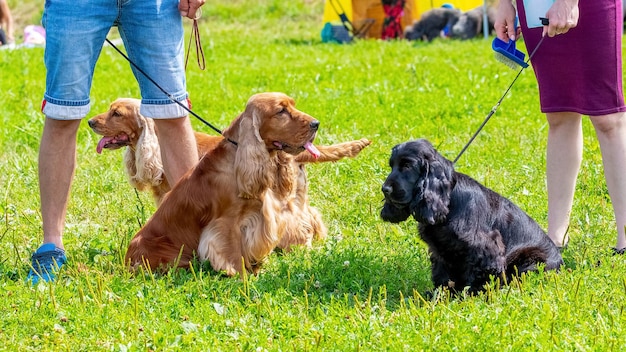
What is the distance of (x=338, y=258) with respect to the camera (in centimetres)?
479

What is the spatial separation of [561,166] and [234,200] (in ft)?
5.73

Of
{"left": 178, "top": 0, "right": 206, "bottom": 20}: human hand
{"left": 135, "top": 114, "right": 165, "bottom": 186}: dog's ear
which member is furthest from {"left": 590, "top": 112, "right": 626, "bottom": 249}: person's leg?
{"left": 135, "top": 114, "right": 165, "bottom": 186}: dog's ear

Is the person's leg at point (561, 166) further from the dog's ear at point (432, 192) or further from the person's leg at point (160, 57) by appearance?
the person's leg at point (160, 57)

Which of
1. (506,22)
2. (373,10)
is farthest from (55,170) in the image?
(373,10)

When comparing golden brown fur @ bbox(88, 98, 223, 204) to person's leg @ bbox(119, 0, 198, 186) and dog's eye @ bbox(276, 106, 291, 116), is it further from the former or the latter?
dog's eye @ bbox(276, 106, 291, 116)

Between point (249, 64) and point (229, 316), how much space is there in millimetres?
8461

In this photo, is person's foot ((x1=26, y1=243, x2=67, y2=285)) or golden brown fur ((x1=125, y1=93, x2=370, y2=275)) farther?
golden brown fur ((x1=125, y1=93, x2=370, y2=275))

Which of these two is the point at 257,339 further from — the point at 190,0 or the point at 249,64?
the point at 249,64

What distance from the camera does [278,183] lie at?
16.3 feet

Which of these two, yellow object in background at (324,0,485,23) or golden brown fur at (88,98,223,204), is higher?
golden brown fur at (88,98,223,204)

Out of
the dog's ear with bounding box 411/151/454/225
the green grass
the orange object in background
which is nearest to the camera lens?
the green grass

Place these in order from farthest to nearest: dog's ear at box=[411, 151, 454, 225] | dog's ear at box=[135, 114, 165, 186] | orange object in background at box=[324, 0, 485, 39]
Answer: orange object in background at box=[324, 0, 485, 39]
dog's ear at box=[135, 114, 165, 186]
dog's ear at box=[411, 151, 454, 225]

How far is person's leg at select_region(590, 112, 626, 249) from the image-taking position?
4.58m

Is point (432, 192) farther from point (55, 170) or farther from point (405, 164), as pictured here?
Result: point (55, 170)
